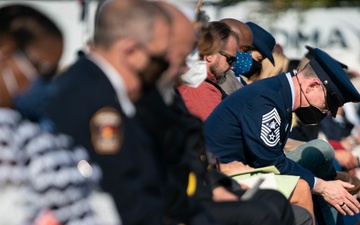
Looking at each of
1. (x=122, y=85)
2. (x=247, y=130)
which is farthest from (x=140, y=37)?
(x=247, y=130)

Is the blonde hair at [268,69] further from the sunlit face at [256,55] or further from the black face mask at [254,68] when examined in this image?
the sunlit face at [256,55]

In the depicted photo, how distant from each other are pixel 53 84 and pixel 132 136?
0.38m

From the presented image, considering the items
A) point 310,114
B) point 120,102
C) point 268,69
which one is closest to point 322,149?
point 310,114

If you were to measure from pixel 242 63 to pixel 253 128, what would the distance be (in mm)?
1792

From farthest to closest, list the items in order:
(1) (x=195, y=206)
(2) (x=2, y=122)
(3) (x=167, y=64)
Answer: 1. (1) (x=195, y=206)
2. (3) (x=167, y=64)
3. (2) (x=2, y=122)

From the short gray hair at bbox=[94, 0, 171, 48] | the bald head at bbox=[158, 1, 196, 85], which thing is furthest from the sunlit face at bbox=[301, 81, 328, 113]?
the short gray hair at bbox=[94, 0, 171, 48]

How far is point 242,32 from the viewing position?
27.4 feet

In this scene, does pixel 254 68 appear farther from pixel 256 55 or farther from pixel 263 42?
pixel 263 42

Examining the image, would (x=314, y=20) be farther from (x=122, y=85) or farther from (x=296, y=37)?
(x=122, y=85)

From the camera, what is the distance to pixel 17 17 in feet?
13.5

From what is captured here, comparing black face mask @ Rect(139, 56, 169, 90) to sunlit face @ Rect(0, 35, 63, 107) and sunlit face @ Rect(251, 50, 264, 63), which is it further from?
sunlit face @ Rect(251, 50, 264, 63)

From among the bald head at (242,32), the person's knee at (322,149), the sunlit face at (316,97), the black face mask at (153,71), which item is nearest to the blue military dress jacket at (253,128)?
the sunlit face at (316,97)

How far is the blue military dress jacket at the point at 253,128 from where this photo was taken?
22.1 feet

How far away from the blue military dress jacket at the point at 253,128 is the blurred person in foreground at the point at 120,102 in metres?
2.30
